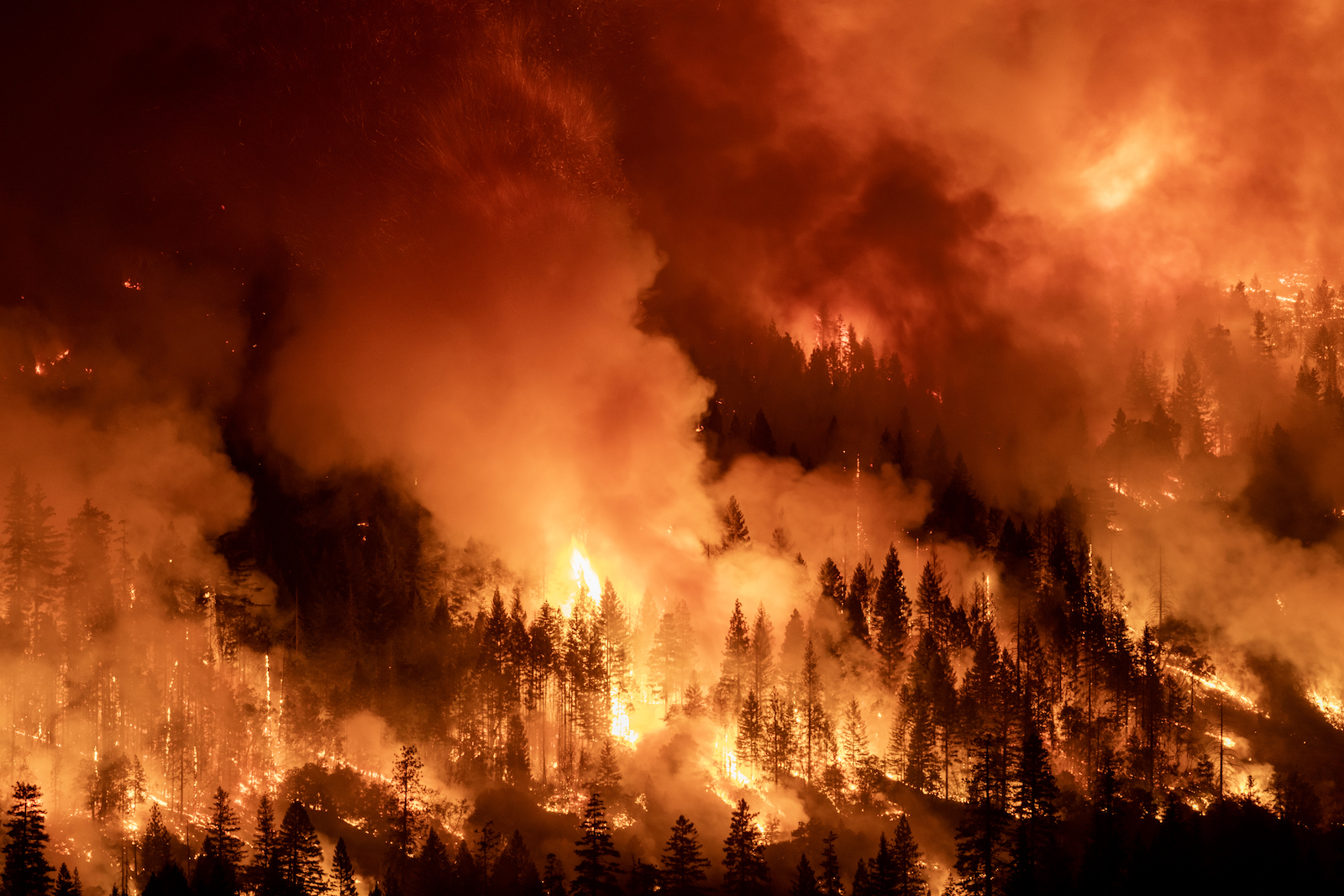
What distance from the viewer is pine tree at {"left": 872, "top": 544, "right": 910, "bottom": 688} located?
104 meters

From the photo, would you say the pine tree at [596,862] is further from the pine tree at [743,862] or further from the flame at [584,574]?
the flame at [584,574]

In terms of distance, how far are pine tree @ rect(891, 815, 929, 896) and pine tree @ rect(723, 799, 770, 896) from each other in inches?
326

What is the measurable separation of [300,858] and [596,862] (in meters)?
19.8

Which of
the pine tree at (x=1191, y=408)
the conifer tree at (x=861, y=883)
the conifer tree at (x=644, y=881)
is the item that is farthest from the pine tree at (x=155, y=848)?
the pine tree at (x=1191, y=408)


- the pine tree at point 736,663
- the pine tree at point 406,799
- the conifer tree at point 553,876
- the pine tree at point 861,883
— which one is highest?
the pine tree at point 736,663

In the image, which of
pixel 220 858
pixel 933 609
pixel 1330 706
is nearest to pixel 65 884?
pixel 220 858

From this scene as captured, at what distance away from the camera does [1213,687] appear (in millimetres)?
108125

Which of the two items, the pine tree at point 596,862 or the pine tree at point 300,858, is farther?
the pine tree at point 300,858

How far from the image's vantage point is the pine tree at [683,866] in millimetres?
80688

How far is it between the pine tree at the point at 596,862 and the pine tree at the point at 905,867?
1802 centimetres

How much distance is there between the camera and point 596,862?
8050cm

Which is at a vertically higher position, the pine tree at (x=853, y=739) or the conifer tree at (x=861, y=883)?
the pine tree at (x=853, y=739)

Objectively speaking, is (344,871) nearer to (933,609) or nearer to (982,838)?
(982,838)

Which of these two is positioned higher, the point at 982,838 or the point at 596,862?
the point at 982,838
